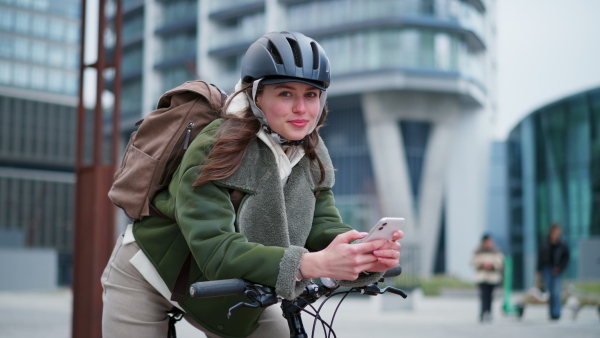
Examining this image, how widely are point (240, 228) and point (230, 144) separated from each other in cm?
25

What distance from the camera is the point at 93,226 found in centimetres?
850

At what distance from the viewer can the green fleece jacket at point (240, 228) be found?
208 cm

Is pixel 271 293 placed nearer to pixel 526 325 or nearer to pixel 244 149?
pixel 244 149

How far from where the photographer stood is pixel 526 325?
14.2m

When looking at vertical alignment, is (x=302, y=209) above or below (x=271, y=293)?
above

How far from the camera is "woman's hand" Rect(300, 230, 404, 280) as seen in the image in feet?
6.48

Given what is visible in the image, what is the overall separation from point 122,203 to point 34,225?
262ft

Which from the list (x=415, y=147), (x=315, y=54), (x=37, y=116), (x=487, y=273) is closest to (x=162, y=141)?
(x=315, y=54)

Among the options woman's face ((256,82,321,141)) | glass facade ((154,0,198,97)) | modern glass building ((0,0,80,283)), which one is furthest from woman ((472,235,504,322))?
modern glass building ((0,0,80,283))

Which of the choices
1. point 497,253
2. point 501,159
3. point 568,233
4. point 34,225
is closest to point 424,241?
point 501,159

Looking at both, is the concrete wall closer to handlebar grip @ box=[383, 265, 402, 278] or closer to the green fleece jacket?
the green fleece jacket

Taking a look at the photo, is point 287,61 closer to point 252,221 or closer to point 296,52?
point 296,52

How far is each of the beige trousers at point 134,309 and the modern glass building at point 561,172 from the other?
3390 cm

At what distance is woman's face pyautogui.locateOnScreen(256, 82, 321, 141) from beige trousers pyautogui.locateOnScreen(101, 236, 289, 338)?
25.9 inches
